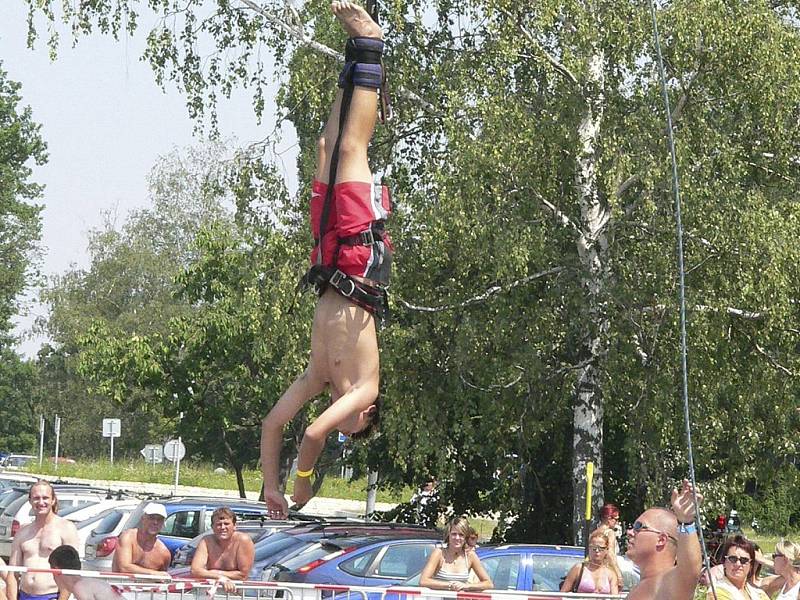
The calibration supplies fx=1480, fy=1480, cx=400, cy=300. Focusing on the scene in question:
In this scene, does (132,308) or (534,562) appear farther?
(132,308)

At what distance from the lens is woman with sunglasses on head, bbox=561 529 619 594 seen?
33.0ft

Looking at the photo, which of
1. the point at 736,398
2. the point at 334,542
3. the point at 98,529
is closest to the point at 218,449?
the point at 98,529

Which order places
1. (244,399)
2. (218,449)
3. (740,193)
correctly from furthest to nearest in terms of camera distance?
(218,449) < (244,399) < (740,193)

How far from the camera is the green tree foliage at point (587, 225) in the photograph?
1628 cm

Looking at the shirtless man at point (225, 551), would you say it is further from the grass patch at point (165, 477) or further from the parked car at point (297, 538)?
the grass patch at point (165, 477)

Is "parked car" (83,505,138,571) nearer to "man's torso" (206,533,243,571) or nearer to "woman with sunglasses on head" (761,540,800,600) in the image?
"man's torso" (206,533,243,571)

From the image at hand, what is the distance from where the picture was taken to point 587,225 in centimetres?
1755

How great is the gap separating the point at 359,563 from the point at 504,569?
1288mm

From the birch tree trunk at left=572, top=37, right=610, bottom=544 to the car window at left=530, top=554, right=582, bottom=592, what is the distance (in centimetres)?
501

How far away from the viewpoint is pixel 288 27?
18.4 m

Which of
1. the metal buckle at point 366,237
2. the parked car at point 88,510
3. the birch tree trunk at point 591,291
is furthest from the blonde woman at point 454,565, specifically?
the parked car at point 88,510

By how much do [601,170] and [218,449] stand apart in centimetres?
2439

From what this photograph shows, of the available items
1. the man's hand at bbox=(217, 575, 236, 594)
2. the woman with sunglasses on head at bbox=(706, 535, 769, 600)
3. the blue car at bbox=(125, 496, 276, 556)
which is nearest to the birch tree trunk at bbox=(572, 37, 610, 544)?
the blue car at bbox=(125, 496, 276, 556)

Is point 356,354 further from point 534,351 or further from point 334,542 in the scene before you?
point 534,351
